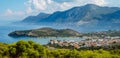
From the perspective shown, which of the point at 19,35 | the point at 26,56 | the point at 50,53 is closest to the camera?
the point at 26,56

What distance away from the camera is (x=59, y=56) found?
115 ft

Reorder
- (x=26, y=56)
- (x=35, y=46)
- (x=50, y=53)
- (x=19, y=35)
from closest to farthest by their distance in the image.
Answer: (x=26, y=56)
(x=35, y=46)
(x=50, y=53)
(x=19, y=35)

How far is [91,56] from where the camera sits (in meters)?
34.1

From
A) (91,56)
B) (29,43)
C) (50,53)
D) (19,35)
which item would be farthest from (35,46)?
(19,35)

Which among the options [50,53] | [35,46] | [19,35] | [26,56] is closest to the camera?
[26,56]

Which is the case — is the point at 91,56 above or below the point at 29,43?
below

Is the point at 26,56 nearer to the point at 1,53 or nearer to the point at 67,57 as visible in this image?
the point at 1,53

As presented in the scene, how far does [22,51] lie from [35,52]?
137cm

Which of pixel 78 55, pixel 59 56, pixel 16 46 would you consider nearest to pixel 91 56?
pixel 78 55

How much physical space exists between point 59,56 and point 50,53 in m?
1.38

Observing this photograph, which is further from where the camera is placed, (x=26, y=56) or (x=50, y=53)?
(x=50, y=53)

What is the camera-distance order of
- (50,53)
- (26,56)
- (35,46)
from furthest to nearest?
(50,53) < (35,46) < (26,56)

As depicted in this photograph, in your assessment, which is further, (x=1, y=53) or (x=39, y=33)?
(x=39, y=33)

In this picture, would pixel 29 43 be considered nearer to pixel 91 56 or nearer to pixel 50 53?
pixel 50 53
